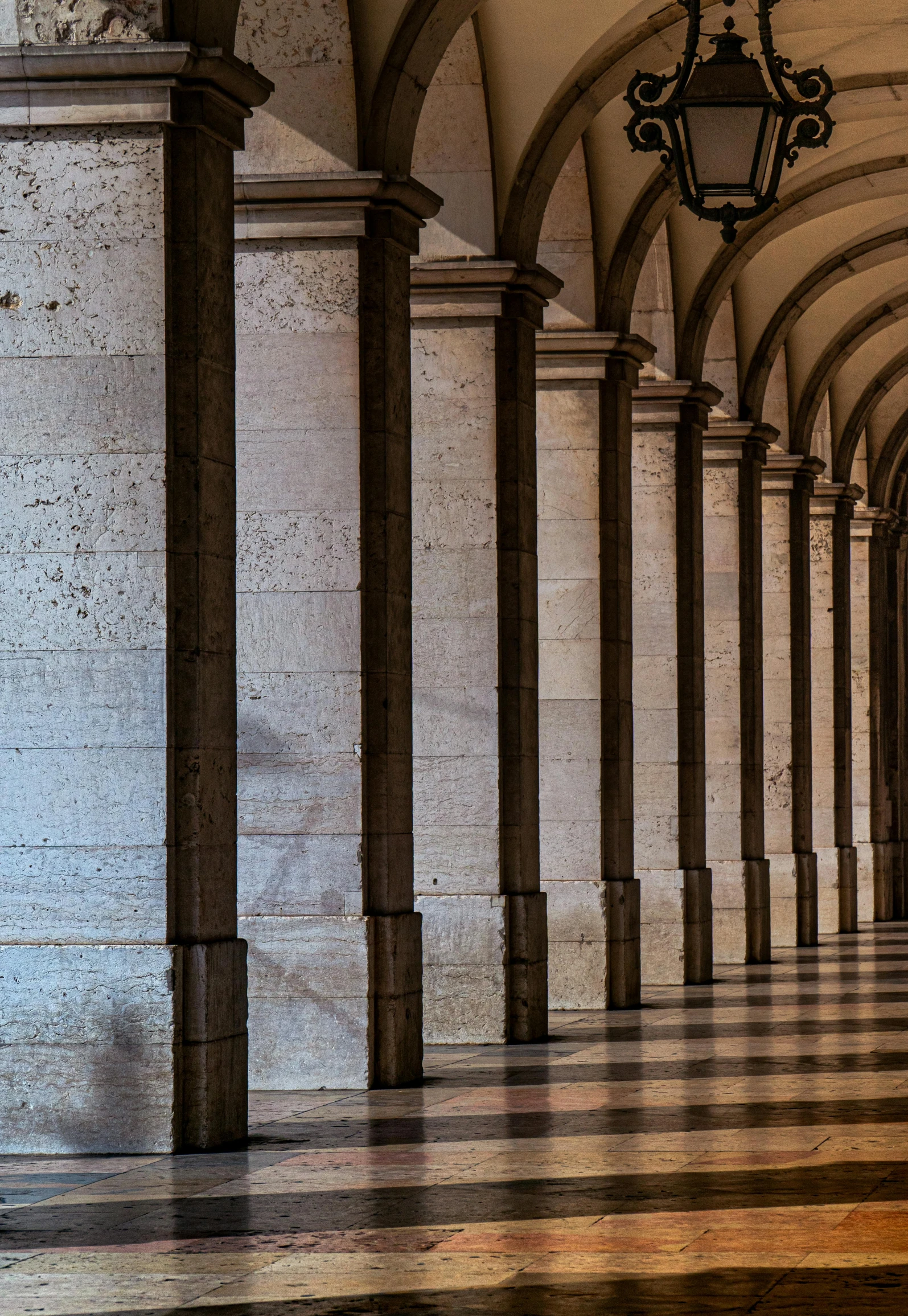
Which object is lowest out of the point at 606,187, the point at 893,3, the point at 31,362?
the point at 31,362

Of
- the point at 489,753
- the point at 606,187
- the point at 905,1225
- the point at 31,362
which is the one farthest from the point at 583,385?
the point at 905,1225

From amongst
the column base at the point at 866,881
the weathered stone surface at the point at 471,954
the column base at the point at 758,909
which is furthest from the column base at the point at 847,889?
the weathered stone surface at the point at 471,954

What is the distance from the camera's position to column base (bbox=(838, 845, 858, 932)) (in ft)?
87.2

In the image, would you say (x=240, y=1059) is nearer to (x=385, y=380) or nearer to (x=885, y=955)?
(x=385, y=380)

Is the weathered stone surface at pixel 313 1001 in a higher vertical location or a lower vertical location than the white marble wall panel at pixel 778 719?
lower

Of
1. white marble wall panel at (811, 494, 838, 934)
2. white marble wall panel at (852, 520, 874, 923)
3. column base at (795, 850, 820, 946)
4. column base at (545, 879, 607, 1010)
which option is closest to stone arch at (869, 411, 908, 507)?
white marble wall panel at (852, 520, 874, 923)

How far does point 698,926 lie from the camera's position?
18797 mm

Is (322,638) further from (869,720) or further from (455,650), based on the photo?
(869,720)

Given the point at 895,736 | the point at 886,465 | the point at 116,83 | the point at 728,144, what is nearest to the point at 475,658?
the point at 728,144

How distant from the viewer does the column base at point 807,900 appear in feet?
78.4

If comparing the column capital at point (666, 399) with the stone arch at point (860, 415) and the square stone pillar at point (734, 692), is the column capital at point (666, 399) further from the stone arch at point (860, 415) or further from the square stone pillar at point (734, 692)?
the stone arch at point (860, 415)

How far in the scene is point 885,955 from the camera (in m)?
22.4

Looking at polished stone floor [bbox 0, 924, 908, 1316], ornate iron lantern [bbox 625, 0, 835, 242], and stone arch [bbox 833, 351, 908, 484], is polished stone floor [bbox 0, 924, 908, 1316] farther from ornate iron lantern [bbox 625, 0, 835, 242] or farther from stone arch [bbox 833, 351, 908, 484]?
stone arch [bbox 833, 351, 908, 484]

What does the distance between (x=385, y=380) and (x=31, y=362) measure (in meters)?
2.81
